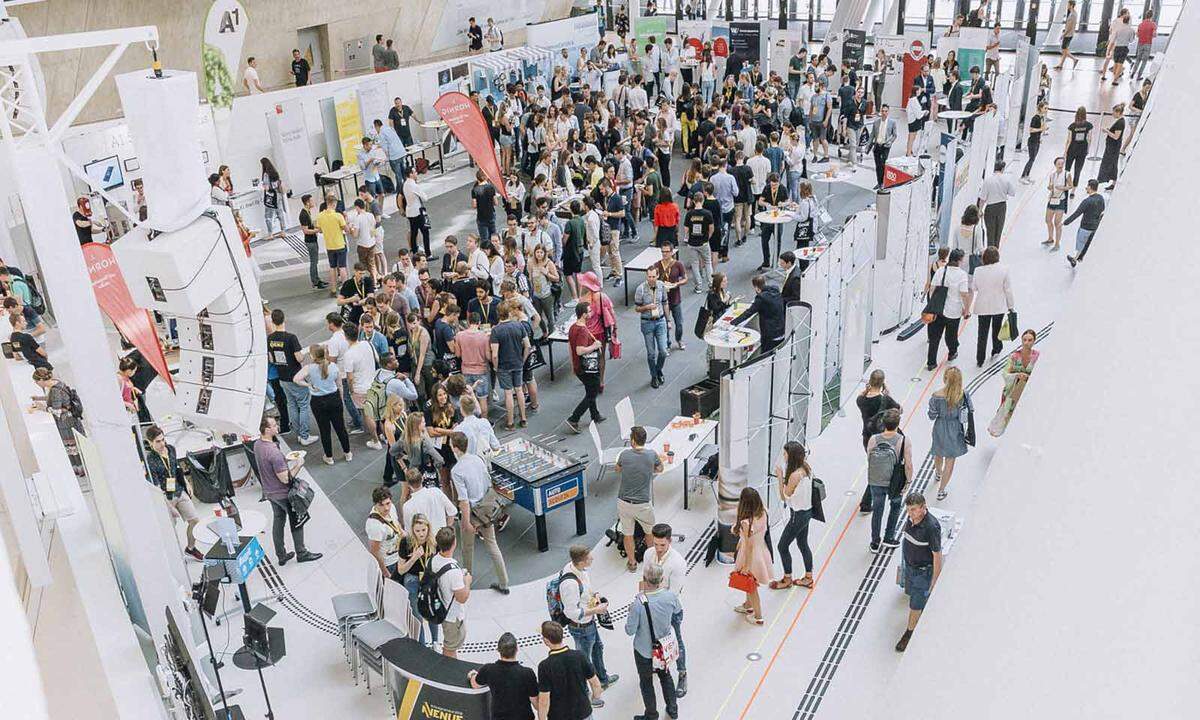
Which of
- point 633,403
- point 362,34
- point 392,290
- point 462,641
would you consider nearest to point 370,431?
point 392,290

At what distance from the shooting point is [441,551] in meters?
6.98

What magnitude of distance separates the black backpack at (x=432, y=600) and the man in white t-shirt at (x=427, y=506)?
1.64 ft

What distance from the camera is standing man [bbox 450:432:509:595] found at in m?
8.09

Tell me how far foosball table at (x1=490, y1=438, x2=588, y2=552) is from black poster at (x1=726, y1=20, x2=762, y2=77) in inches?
659

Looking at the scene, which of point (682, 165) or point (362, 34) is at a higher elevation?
point (362, 34)

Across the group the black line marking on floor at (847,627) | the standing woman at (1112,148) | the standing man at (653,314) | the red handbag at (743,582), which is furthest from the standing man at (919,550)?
the standing woman at (1112,148)

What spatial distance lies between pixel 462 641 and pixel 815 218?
844cm

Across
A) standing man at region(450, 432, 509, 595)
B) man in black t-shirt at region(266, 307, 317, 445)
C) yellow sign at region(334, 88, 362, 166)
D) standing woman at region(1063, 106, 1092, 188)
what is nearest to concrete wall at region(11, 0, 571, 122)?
yellow sign at region(334, 88, 362, 166)

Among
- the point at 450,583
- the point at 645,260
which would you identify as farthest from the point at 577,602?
the point at 645,260

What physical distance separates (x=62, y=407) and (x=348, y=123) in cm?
1095

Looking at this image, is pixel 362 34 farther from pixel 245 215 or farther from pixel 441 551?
pixel 441 551

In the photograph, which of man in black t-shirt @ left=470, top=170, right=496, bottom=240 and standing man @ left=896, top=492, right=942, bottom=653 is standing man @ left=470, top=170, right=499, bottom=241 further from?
standing man @ left=896, top=492, right=942, bottom=653

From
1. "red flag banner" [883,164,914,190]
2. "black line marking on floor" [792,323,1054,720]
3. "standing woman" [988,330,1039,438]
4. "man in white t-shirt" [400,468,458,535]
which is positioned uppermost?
"red flag banner" [883,164,914,190]

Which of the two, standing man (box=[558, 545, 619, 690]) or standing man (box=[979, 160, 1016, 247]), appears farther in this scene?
standing man (box=[979, 160, 1016, 247])
